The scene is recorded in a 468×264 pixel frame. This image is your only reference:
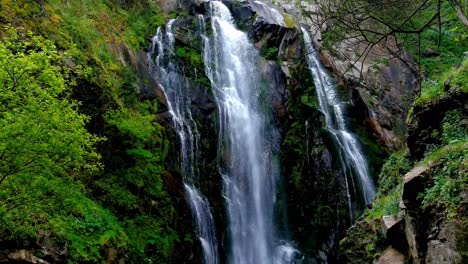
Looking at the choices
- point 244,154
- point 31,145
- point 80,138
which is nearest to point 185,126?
point 244,154

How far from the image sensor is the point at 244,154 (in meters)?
16.9

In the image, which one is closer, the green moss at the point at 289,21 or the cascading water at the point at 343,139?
the cascading water at the point at 343,139

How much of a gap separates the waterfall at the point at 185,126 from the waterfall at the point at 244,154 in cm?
129

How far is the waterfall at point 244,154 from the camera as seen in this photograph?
15469mm

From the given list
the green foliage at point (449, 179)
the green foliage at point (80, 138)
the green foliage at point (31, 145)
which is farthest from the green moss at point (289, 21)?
the green foliage at point (31, 145)

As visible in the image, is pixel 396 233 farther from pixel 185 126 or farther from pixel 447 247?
pixel 185 126

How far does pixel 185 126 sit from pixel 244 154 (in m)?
2.94

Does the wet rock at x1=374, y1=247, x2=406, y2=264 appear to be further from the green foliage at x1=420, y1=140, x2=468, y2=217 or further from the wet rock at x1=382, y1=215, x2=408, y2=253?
the green foliage at x1=420, y1=140, x2=468, y2=217

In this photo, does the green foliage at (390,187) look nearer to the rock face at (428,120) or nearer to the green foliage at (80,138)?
the rock face at (428,120)

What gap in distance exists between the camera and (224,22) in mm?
21438

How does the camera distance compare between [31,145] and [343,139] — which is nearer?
[31,145]

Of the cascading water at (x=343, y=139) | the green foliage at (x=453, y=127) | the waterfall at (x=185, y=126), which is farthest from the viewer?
the cascading water at (x=343, y=139)

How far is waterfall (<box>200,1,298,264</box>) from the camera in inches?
609

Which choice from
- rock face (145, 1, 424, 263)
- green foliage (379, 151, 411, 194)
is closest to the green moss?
rock face (145, 1, 424, 263)
